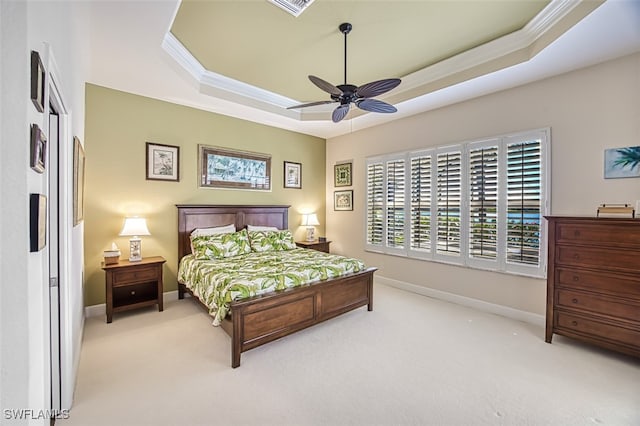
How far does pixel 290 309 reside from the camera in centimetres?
293

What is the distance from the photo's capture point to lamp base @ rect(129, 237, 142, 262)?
361 centimetres

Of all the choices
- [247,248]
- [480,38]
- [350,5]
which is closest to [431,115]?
[480,38]

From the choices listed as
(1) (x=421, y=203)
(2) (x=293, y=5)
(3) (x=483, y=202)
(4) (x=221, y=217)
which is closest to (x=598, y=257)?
(3) (x=483, y=202)

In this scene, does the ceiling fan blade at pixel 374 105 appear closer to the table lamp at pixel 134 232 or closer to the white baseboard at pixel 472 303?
the white baseboard at pixel 472 303

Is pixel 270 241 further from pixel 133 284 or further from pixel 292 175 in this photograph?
pixel 133 284

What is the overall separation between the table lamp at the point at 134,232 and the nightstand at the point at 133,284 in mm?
100

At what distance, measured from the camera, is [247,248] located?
4.25 m

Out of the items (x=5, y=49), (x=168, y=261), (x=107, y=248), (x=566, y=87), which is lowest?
(x=168, y=261)

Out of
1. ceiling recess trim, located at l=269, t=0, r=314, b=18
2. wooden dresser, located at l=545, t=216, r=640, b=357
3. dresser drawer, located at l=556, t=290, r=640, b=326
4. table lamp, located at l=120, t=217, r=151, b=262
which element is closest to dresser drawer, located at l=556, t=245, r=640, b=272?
wooden dresser, located at l=545, t=216, r=640, b=357

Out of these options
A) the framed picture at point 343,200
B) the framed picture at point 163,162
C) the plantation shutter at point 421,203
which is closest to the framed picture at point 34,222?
the framed picture at point 163,162

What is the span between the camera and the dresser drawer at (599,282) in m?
2.45

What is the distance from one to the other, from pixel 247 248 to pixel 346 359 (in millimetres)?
2273

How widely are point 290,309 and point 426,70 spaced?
3.41m

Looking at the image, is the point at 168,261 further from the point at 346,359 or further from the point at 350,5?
the point at 350,5
